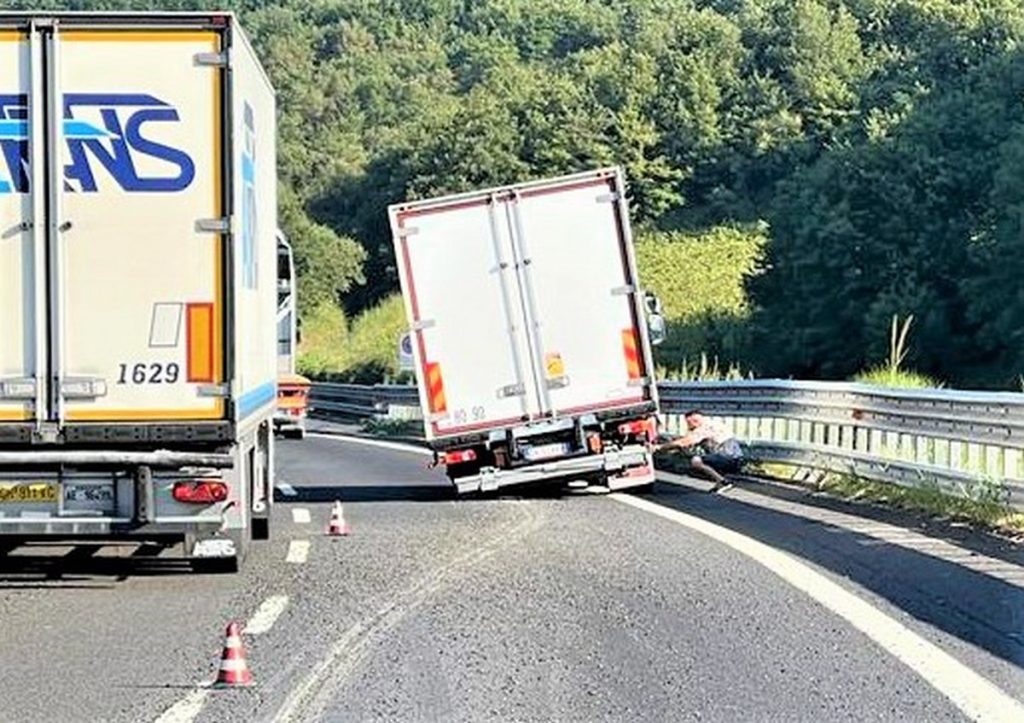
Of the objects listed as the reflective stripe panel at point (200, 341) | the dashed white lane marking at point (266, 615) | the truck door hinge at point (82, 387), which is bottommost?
the dashed white lane marking at point (266, 615)

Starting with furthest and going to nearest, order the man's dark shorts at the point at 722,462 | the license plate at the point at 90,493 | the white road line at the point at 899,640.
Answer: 1. the man's dark shorts at the point at 722,462
2. the license plate at the point at 90,493
3. the white road line at the point at 899,640

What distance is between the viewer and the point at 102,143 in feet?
39.0

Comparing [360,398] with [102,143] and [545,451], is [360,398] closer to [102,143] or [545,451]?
[545,451]

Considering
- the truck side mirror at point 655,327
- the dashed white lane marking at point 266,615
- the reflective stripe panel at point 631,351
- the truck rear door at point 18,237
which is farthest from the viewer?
the truck side mirror at point 655,327

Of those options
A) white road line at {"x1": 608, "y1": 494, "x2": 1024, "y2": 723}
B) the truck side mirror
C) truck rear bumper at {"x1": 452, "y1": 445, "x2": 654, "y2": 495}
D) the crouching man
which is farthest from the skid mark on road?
the crouching man

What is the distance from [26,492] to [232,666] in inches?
145

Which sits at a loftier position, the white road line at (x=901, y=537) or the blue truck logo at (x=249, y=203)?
the blue truck logo at (x=249, y=203)

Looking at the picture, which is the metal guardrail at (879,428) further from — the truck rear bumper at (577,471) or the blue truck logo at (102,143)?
the blue truck logo at (102,143)

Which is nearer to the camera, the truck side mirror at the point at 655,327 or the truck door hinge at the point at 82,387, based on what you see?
the truck door hinge at the point at 82,387

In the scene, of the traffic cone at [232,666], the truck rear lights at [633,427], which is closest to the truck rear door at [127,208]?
the traffic cone at [232,666]

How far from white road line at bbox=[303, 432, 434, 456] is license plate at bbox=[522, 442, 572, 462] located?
8816 millimetres

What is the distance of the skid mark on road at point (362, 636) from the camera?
331 inches

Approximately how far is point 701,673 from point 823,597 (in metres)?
2.58

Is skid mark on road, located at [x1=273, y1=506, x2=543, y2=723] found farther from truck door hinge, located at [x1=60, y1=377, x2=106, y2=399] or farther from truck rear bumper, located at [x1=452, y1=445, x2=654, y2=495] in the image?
truck rear bumper, located at [x1=452, y1=445, x2=654, y2=495]
